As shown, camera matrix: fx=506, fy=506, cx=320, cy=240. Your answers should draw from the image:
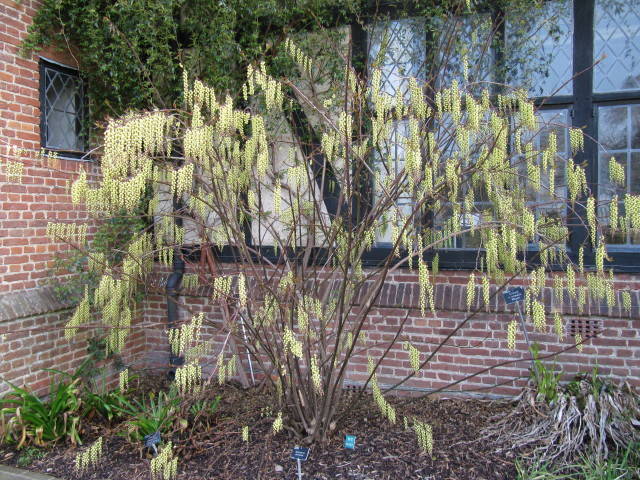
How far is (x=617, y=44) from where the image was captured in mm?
4531

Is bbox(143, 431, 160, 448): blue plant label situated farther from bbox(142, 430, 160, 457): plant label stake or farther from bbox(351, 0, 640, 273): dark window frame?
bbox(351, 0, 640, 273): dark window frame

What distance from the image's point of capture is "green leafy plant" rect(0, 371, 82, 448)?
13.1ft

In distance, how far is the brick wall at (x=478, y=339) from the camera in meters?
4.34

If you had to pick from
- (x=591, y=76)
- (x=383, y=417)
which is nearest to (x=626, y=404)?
(x=383, y=417)

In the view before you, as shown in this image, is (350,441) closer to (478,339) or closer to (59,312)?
(478,339)

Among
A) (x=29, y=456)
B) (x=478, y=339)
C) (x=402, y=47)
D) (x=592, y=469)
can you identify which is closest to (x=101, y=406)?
(x=29, y=456)

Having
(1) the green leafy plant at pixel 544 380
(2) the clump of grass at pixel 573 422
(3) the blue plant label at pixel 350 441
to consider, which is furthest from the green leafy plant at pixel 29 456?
(1) the green leafy plant at pixel 544 380

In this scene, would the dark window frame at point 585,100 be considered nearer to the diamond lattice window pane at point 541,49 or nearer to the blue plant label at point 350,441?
the diamond lattice window pane at point 541,49

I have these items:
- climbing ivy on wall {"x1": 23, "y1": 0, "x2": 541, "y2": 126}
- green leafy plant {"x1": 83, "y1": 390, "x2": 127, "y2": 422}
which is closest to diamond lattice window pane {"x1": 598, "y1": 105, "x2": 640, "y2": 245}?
climbing ivy on wall {"x1": 23, "y1": 0, "x2": 541, "y2": 126}

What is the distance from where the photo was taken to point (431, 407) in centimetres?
455

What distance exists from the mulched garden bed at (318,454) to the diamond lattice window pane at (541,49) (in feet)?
9.85

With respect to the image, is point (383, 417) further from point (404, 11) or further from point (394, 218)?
point (404, 11)

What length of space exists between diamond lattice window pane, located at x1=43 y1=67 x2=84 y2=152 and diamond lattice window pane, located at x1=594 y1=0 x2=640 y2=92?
493cm

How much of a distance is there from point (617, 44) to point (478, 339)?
2939 millimetres
